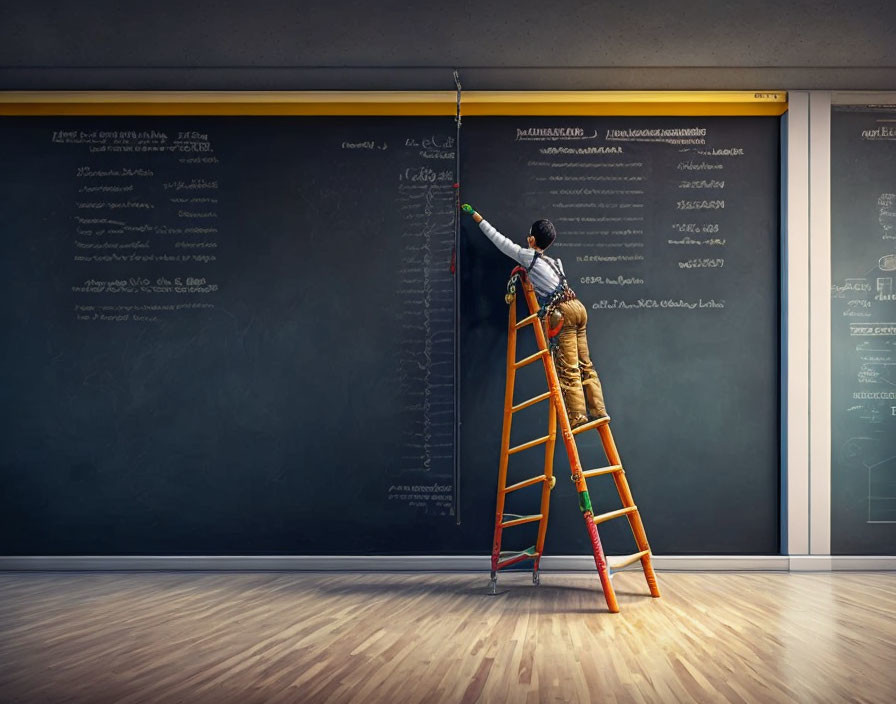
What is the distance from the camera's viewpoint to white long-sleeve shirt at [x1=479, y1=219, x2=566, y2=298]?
3.73 m

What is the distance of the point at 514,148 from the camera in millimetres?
4168

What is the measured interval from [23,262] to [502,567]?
10.4 feet

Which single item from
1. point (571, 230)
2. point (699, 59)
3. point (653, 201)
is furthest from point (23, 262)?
point (699, 59)

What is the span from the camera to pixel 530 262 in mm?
3734

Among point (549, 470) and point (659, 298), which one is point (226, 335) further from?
point (659, 298)

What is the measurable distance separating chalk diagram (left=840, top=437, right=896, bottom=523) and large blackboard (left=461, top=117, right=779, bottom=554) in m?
0.44

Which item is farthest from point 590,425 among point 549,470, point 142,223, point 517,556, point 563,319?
point 142,223

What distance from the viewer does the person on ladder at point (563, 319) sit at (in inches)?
142

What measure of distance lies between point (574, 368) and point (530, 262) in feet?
1.92

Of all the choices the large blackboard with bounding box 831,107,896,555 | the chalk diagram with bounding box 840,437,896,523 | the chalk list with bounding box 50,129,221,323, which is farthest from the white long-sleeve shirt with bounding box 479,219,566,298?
the chalk diagram with bounding box 840,437,896,523

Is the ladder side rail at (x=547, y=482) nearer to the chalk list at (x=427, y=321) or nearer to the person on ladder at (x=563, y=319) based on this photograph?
the person on ladder at (x=563, y=319)

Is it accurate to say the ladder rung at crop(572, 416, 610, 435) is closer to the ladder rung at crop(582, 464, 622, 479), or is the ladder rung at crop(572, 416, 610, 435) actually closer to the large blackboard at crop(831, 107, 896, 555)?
the ladder rung at crop(582, 464, 622, 479)

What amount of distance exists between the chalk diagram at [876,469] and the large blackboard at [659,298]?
0.44 metres

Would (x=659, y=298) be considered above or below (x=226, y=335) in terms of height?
above
